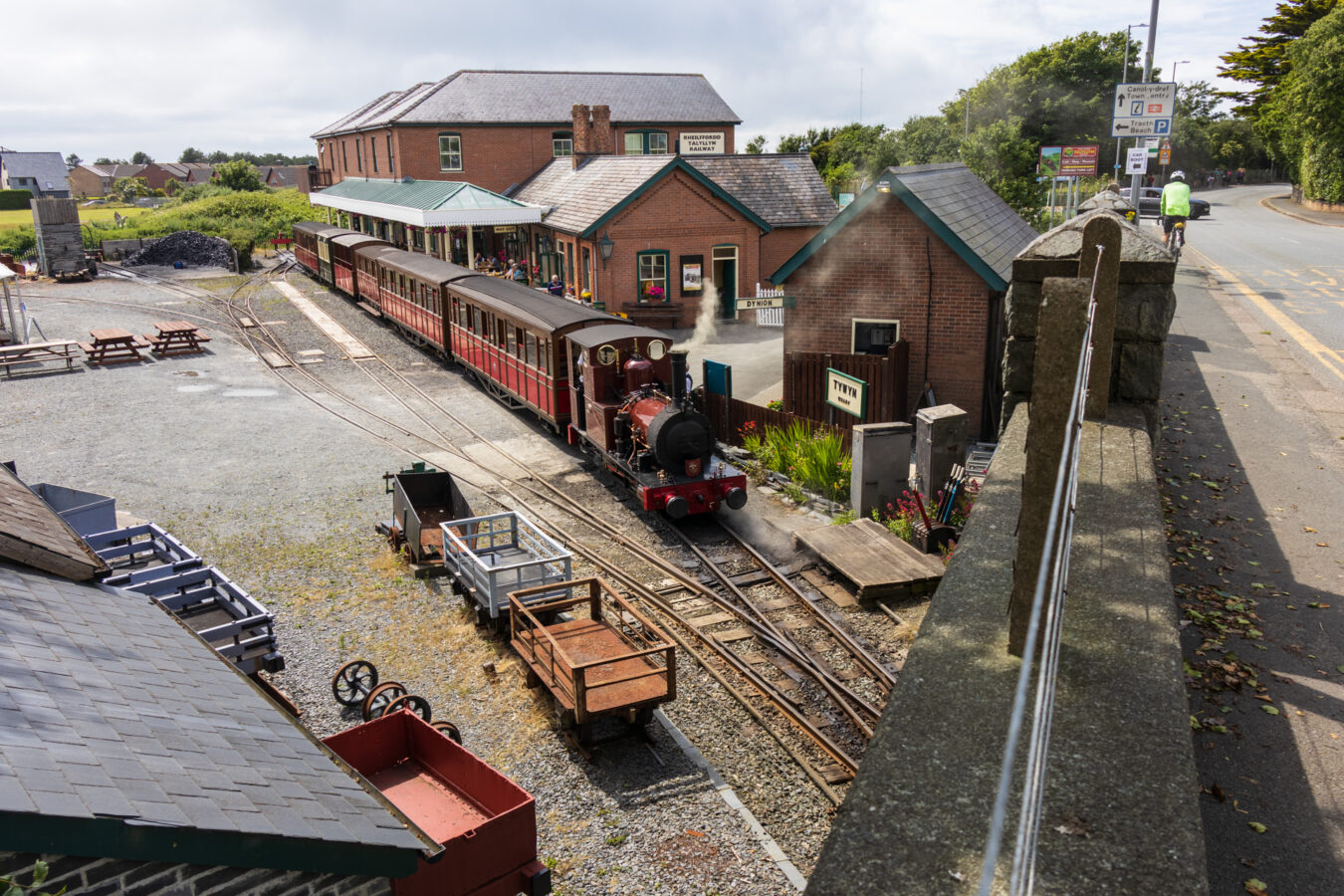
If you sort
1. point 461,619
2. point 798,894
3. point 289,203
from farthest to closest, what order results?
point 289,203 → point 461,619 → point 798,894

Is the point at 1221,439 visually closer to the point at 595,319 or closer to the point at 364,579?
the point at 595,319

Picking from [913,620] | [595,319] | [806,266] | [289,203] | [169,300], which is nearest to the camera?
[913,620]

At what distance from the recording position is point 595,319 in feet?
53.7

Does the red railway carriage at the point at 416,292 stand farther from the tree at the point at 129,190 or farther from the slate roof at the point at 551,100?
the tree at the point at 129,190

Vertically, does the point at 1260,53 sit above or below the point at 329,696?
above

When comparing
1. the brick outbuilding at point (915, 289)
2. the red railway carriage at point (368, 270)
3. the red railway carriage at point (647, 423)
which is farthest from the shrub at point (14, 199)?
the brick outbuilding at point (915, 289)

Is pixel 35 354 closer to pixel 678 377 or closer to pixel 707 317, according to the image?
pixel 707 317

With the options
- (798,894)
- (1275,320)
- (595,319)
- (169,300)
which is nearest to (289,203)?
(169,300)

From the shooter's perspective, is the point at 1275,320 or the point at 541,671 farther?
the point at 1275,320

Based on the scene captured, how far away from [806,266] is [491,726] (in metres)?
11.8

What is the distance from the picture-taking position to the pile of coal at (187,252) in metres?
47.5

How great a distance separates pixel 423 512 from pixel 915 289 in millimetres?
9551

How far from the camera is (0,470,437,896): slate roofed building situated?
3.55 meters

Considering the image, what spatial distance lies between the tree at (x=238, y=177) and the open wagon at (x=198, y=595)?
7470 cm
